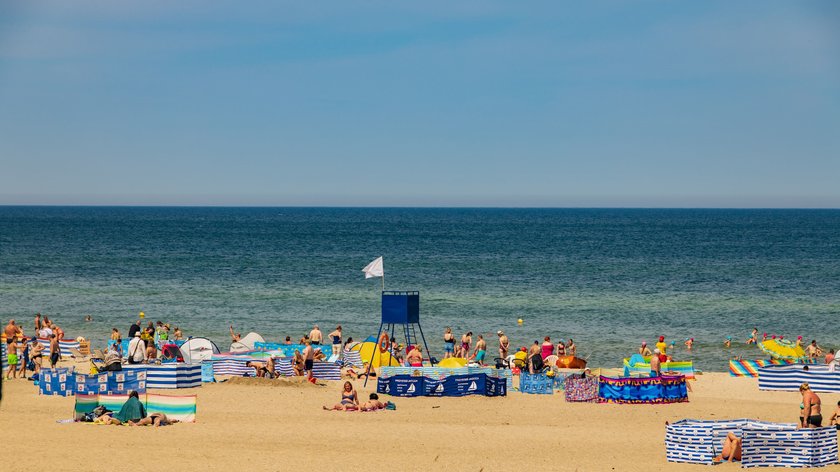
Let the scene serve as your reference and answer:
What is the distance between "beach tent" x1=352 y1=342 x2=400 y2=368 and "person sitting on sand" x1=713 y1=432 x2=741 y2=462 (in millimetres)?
11020

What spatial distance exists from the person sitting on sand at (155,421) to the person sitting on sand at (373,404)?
161 inches

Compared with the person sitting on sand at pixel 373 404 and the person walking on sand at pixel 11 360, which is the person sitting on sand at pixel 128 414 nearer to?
the person sitting on sand at pixel 373 404

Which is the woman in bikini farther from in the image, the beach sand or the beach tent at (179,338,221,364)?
the beach tent at (179,338,221,364)

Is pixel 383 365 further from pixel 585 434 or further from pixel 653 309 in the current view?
pixel 653 309

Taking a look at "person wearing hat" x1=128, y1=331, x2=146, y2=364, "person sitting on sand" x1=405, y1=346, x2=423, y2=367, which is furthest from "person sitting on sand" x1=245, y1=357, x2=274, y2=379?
"person sitting on sand" x1=405, y1=346, x2=423, y2=367

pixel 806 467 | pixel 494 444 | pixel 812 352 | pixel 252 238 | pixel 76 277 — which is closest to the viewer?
pixel 806 467

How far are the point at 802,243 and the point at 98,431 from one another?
103050 mm

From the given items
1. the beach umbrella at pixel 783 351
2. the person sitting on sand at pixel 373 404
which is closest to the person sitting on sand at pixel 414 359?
the person sitting on sand at pixel 373 404

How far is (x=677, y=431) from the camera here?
14969 millimetres

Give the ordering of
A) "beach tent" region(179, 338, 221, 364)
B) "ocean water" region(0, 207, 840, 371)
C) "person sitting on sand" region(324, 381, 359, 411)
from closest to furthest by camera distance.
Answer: "person sitting on sand" region(324, 381, 359, 411), "beach tent" region(179, 338, 221, 364), "ocean water" region(0, 207, 840, 371)

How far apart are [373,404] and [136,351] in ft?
22.3

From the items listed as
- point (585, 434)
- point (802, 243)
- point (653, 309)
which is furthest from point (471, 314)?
point (802, 243)

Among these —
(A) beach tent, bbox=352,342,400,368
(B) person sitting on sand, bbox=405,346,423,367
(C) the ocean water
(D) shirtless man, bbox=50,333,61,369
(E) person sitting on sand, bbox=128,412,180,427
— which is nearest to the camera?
(E) person sitting on sand, bbox=128,412,180,427

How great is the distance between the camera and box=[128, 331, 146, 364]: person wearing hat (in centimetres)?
2233
